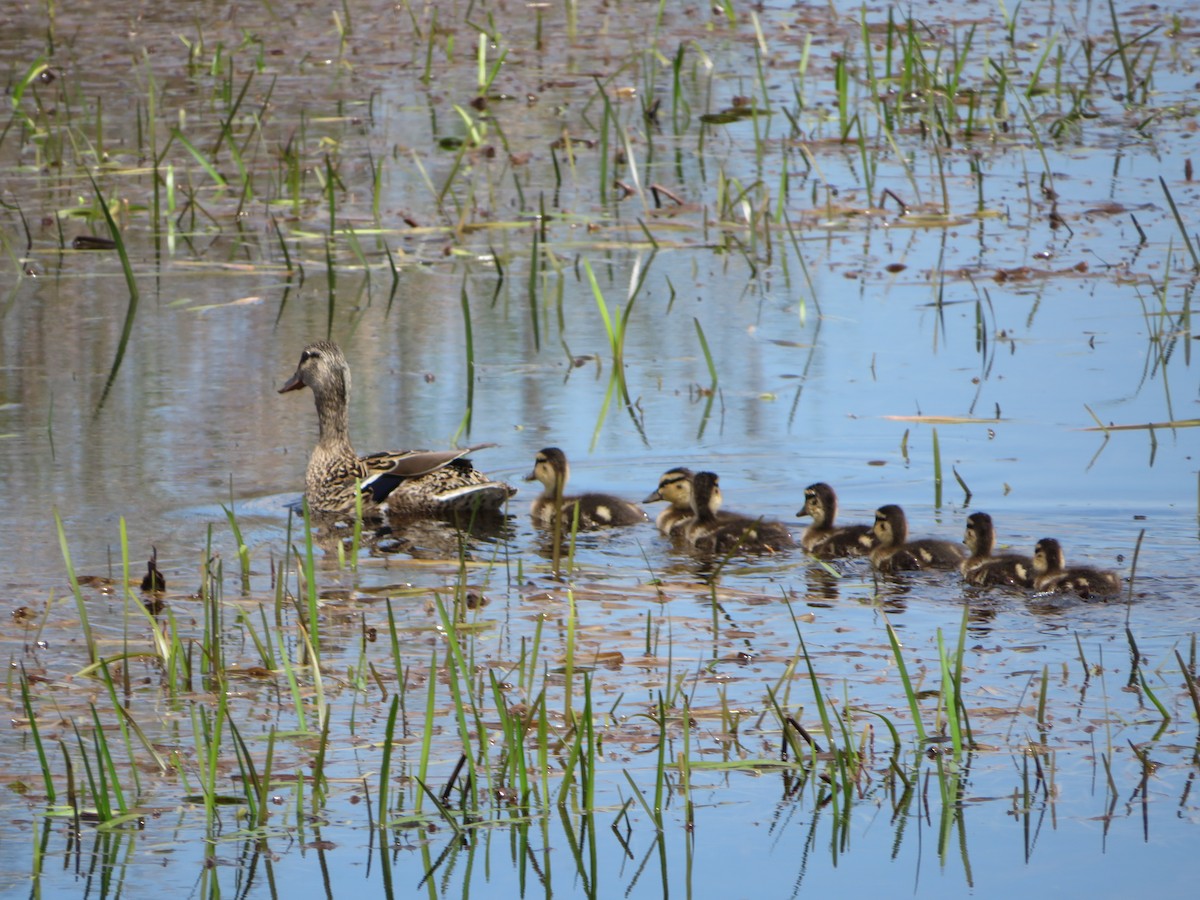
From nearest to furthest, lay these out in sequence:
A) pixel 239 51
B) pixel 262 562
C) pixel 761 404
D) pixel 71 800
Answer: pixel 71 800 < pixel 262 562 < pixel 761 404 < pixel 239 51

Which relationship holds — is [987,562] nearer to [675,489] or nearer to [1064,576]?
[1064,576]

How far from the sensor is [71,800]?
470 centimetres

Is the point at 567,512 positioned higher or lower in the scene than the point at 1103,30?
lower

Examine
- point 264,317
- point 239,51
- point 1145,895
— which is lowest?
point 1145,895

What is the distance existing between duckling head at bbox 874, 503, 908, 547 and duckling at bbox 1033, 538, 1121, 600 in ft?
1.93

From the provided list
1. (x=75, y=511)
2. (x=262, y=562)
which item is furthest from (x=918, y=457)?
(x=75, y=511)

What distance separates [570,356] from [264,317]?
6.24 ft

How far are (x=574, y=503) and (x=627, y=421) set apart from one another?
3.85 ft

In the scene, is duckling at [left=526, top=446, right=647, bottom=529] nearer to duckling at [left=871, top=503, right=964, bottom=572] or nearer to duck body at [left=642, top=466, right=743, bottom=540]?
duck body at [left=642, top=466, right=743, bottom=540]

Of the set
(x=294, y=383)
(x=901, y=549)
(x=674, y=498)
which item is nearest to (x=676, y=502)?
(x=674, y=498)

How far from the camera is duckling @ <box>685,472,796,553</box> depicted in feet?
25.1

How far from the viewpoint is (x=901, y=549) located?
7246mm

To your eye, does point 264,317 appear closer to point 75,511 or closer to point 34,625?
point 75,511

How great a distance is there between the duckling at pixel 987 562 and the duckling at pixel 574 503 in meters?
1.36
